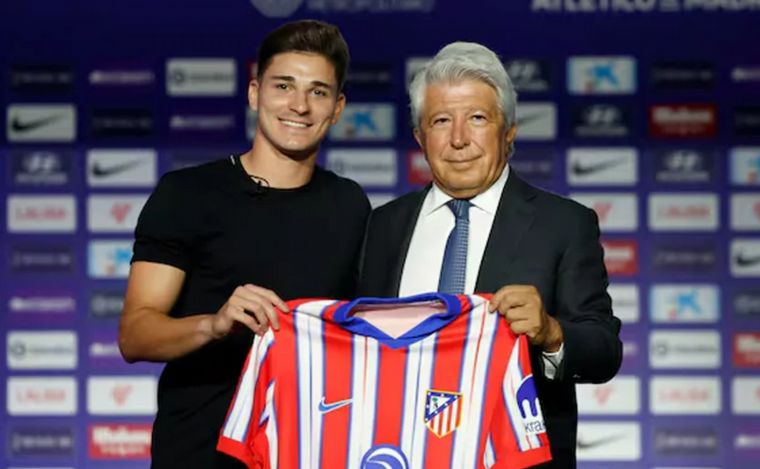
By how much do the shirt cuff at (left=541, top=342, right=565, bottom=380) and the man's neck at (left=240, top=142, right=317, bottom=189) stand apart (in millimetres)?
675

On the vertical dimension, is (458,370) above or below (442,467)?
above

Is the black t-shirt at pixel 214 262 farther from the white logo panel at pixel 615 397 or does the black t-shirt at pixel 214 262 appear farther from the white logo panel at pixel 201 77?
the white logo panel at pixel 615 397

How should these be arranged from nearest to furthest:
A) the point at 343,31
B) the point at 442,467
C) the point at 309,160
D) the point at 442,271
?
the point at 442,467 → the point at 442,271 → the point at 309,160 → the point at 343,31

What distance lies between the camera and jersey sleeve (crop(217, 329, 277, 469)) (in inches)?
95.3

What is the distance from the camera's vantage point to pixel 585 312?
2490 mm

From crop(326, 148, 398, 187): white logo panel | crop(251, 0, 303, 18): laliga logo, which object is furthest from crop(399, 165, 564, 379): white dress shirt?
crop(251, 0, 303, 18): laliga logo

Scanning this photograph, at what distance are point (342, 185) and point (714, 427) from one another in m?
2.77

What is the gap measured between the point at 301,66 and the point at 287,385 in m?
0.69

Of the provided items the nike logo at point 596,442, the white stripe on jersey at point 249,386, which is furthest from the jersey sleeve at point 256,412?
the nike logo at point 596,442

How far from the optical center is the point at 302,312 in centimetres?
243

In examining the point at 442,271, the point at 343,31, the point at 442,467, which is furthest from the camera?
the point at 343,31

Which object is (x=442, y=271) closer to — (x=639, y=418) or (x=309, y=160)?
(x=309, y=160)


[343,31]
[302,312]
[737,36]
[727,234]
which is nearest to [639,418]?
[727,234]

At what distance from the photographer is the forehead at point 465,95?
2555mm
